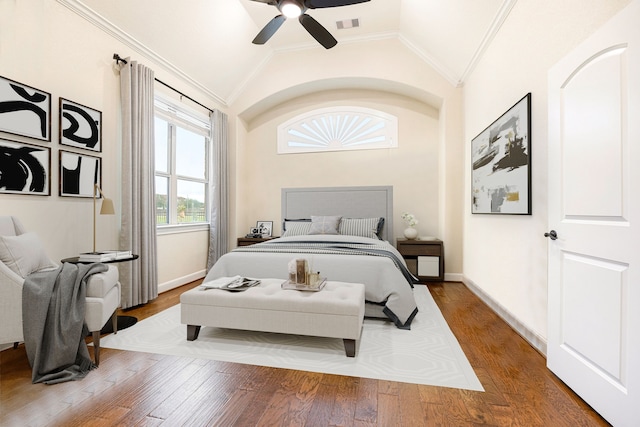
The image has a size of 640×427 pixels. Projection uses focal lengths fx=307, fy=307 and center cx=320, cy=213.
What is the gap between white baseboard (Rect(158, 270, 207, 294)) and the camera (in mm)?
3811

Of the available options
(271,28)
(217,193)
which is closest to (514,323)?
(271,28)

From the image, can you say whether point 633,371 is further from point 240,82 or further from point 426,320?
point 240,82

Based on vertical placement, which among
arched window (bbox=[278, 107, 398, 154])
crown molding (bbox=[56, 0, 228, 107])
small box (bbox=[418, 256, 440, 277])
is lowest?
small box (bbox=[418, 256, 440, 277])

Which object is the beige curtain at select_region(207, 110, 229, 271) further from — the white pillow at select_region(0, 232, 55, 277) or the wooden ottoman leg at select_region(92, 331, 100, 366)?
the wooden ottoman leg at select_region(92, 331, 100, 366)

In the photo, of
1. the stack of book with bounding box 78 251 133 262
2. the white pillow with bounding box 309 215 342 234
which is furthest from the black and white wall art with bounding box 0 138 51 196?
the white pillow with bounding box 309 215 342 234

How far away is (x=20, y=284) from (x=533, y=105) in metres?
3.73

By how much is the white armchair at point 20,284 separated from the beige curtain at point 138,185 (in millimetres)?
909

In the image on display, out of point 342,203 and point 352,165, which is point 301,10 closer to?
point 352,165

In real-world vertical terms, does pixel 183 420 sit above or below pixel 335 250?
below

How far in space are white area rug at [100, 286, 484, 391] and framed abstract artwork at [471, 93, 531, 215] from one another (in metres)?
1.25

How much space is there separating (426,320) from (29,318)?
2.92 meters

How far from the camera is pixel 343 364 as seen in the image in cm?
200

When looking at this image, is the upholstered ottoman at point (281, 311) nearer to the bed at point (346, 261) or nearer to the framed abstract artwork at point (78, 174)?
the bed at point (346, 261)

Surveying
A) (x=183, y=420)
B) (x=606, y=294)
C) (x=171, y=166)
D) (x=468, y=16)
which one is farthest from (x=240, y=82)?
(x=606, y=294)
